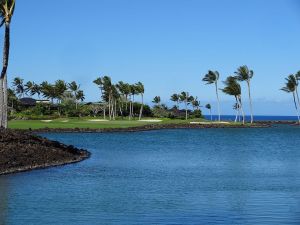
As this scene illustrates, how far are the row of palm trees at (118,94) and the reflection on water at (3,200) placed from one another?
449 ft

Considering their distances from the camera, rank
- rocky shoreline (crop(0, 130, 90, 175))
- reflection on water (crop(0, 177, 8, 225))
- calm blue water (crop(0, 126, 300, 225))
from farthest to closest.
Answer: rocky shoreline (crop(0, 130, 90, 175)), calm blue water (crop(0, 126, 300, 225)), reflection on water (crop(0, 177, 8, 225))

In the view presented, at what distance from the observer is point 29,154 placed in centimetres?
4169

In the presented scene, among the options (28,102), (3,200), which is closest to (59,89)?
(28,102)

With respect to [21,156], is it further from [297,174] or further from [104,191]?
[297,174]

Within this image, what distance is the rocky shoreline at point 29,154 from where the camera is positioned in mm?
38072

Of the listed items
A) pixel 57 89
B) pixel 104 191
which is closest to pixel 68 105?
pixel 57 89

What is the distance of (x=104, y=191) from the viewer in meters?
28.6

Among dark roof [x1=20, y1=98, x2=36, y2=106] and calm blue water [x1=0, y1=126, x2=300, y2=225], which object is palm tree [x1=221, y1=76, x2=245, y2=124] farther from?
calm blue water [x1=0, y1=126, x2=300, y2=225]

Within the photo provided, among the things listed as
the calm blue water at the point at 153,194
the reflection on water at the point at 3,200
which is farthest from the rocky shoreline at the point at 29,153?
the reflection on water at the point at 3,200

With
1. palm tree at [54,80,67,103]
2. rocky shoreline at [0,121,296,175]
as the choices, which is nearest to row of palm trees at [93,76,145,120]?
palm tree at [54,80,67,103]

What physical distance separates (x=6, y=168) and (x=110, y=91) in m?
136

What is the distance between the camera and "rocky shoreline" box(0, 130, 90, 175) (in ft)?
125

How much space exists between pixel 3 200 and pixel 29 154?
17.2 metres

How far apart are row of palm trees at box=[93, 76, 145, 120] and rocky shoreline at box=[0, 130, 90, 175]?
4715 inches
